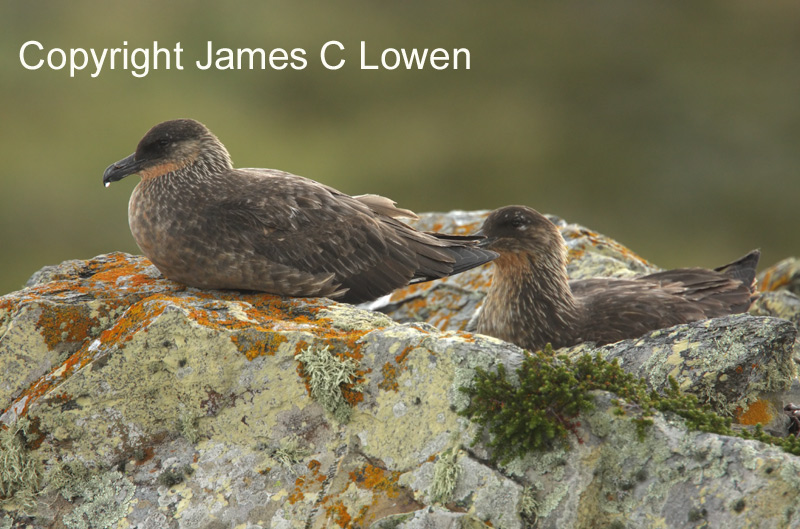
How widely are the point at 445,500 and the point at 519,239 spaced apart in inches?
152

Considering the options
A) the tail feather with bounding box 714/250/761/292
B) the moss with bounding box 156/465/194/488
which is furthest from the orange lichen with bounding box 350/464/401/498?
the tail feather with bounding box 714/250/761/292

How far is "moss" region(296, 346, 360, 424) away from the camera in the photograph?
4145 millimetres

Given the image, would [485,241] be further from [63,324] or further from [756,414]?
[63,324]

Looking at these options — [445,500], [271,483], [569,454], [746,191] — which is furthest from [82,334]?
[746,191]

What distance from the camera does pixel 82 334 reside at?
4855mm

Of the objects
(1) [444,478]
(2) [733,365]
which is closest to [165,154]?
(1) [444,478]

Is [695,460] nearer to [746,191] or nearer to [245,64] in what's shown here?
[746,191]

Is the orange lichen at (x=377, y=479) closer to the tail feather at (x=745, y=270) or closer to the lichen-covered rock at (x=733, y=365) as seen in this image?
the lichen-covered rock at (x=733, y=365)

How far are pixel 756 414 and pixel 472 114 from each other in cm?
2576

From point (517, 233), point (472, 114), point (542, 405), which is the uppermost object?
point (472, 114)

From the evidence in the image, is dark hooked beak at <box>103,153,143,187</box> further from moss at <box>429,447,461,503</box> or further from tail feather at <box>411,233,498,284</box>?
moss at <box>429,447,461,503</box>

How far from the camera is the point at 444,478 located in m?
3.77

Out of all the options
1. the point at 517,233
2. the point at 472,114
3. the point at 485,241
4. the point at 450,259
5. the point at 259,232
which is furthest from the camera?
the point at 472,114

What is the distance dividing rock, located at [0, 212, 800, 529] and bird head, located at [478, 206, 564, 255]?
A: 2.50 meters
